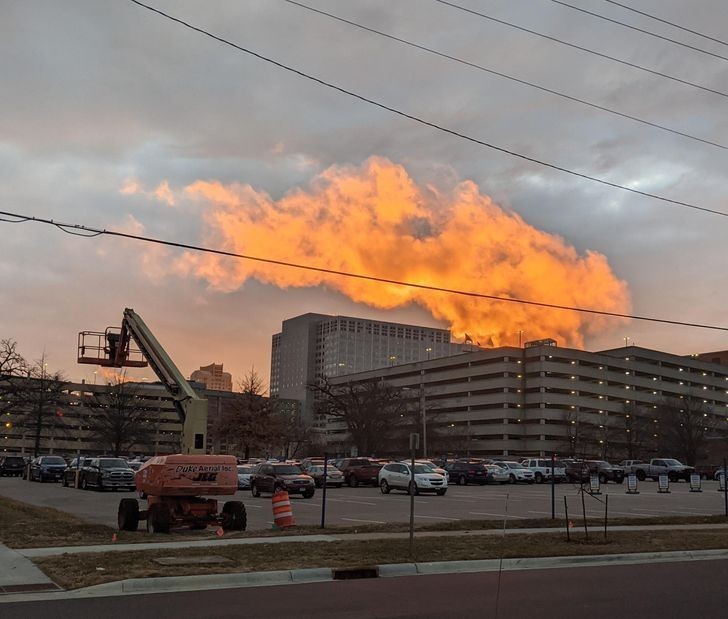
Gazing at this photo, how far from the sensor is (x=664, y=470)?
5941 centimetres

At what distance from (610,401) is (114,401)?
8405 cm

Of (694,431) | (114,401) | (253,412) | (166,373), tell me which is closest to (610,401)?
(694,431)

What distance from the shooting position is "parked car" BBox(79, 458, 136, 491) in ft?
Result: 126

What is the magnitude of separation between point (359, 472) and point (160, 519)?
30.1 metres

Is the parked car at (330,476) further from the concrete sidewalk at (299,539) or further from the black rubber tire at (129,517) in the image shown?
the black rubber tire at (129,517)

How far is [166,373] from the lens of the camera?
829 inches

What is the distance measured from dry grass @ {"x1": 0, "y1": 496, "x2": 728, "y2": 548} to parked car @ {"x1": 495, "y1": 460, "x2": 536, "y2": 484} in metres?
32.7

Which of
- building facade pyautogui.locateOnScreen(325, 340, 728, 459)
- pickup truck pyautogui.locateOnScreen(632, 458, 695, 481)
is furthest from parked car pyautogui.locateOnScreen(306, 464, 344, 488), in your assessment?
building facade pyautogui.locateOnScreen(325, 340, 728, 459)

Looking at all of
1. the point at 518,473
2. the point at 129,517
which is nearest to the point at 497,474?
the point at 518,473

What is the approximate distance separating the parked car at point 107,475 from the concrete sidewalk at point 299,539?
78.7 ft

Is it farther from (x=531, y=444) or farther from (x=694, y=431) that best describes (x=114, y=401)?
(x=694, y=431)

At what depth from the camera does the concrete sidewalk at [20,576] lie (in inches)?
408

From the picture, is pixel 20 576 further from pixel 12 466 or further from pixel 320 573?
pixel 12 466

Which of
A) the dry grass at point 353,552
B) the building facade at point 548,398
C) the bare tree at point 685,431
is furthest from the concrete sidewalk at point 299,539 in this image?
the building facade at point 548,398
